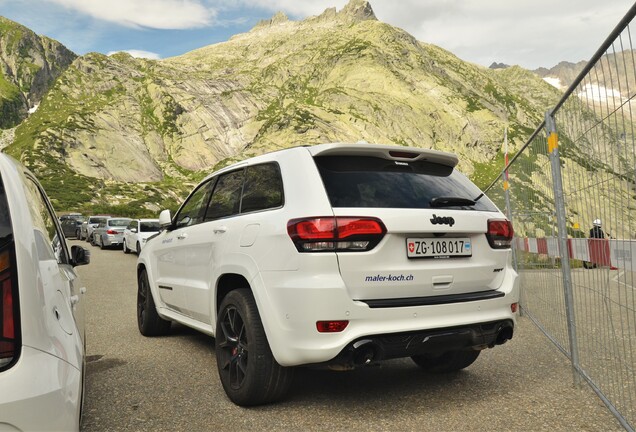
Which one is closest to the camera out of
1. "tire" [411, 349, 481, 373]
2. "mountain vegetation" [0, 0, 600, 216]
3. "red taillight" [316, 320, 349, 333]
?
"red taillight" [316, 320, 349, 333]

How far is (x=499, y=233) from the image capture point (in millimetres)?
3873

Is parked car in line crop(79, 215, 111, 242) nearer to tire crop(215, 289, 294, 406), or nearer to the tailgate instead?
tire crop(215, 289, 294, 406)

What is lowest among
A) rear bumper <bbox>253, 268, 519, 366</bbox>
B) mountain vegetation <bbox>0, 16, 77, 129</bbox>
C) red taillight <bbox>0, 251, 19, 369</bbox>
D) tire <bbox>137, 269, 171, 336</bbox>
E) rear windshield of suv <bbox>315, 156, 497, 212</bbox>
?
tire <bbox>137, 269, 171, 336</bbox>

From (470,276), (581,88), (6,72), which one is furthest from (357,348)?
(6,72)

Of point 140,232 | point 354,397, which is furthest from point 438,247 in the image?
point 140,232

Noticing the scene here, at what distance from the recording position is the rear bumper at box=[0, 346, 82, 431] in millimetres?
1845

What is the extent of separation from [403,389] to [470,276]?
44.8 inches

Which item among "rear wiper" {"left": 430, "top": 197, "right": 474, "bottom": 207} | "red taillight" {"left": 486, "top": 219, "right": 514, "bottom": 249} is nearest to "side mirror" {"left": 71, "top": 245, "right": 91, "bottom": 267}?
"rear wiper" {"left": 430, "top": 197, "right": 474, "bottom": 207}

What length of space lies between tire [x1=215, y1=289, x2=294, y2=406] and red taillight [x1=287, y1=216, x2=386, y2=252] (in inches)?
27.7

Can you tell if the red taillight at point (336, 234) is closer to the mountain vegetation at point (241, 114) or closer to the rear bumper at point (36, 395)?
the rear bumper at point (36, 395)

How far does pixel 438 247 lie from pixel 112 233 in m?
21.6

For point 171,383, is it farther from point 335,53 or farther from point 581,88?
point 335,53

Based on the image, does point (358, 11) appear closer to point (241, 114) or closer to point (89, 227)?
point (241, 114)

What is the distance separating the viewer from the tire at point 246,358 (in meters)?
3.49
